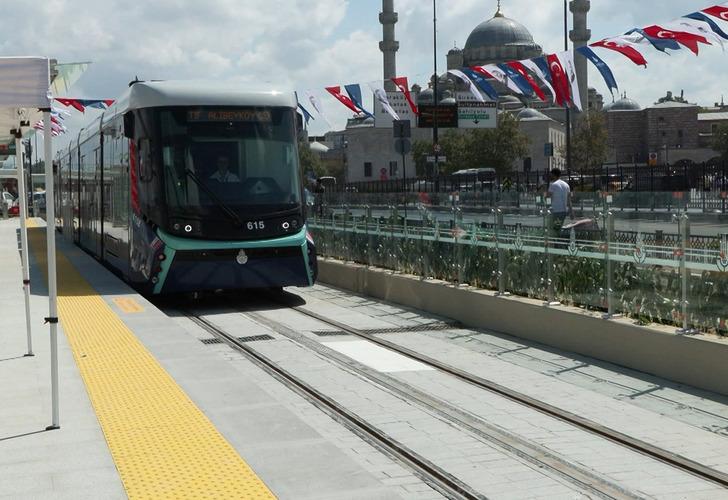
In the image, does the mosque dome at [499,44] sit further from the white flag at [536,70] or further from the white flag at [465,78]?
the white flag at [536,70]

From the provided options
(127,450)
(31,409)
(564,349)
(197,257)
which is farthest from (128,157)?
(127,450)

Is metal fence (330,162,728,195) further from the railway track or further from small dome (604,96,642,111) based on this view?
small dome (604,96,642,111)

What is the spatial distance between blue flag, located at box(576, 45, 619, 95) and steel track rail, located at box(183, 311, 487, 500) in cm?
977

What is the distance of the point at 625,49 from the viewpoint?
707 inches

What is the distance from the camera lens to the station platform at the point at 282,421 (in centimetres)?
597

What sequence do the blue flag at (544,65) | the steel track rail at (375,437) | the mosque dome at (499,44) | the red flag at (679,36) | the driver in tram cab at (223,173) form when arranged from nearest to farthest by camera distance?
the steel track rail at (375,437) < the driver in tram cab at (223,173) < the red flag at (679,36) < the blue flag at (544,65) < the mosque dome at (499,44)

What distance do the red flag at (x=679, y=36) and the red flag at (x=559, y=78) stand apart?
12.0 ft

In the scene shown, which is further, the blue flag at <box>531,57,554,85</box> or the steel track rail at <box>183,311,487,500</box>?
the blue flag at <box>531,57,554,85</box>

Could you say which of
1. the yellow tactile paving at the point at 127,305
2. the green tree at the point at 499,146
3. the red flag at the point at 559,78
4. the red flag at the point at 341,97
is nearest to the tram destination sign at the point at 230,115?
the yellow tactile paving at the point at 127,305

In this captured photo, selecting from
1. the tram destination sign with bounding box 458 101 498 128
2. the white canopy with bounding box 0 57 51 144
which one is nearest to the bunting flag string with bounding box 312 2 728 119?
the white canopy with bounding box 0 57 51 144

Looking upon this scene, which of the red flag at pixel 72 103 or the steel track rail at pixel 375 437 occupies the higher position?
the red flag at pixel 72 103

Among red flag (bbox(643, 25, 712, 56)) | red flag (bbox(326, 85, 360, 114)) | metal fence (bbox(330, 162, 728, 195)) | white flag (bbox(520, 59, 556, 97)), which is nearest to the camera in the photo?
red flag (bbox(643, 25, 712, 56))

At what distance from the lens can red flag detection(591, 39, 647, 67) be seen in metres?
17.7

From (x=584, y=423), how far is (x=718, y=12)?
31.2 ft
